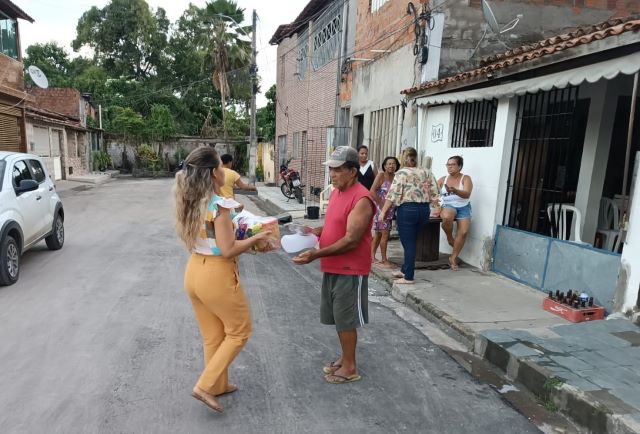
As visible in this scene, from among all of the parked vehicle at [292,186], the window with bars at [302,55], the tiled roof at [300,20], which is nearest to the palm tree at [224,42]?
the tiled roof at [300,20]

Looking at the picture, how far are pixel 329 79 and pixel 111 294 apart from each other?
11.4 meters

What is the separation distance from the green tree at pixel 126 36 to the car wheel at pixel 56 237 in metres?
32.6

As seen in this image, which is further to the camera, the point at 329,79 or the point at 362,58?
the point at 329,79

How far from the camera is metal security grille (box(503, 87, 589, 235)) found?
644cm

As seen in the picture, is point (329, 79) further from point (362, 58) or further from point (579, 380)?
point (579, 380)

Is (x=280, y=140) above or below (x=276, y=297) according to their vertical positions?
above

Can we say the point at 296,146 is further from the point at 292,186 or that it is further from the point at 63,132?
the point at 63,132

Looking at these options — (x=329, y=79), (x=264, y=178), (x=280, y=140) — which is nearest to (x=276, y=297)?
(x=329, y=79)

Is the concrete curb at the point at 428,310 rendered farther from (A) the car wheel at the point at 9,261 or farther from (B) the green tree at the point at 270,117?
(B) the green tree at the point at 270,117

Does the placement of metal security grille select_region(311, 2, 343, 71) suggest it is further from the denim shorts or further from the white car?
the white car

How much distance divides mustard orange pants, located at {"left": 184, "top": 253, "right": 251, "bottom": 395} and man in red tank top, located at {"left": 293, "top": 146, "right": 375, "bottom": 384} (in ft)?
1.66

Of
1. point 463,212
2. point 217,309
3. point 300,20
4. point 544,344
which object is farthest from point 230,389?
point 300,20

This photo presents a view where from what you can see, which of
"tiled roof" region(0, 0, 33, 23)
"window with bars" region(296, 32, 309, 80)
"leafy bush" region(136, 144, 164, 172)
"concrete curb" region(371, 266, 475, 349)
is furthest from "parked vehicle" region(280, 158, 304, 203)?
"leafy bush" region(136, 144, 164, 172)

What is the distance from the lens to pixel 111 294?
5.39 meters
